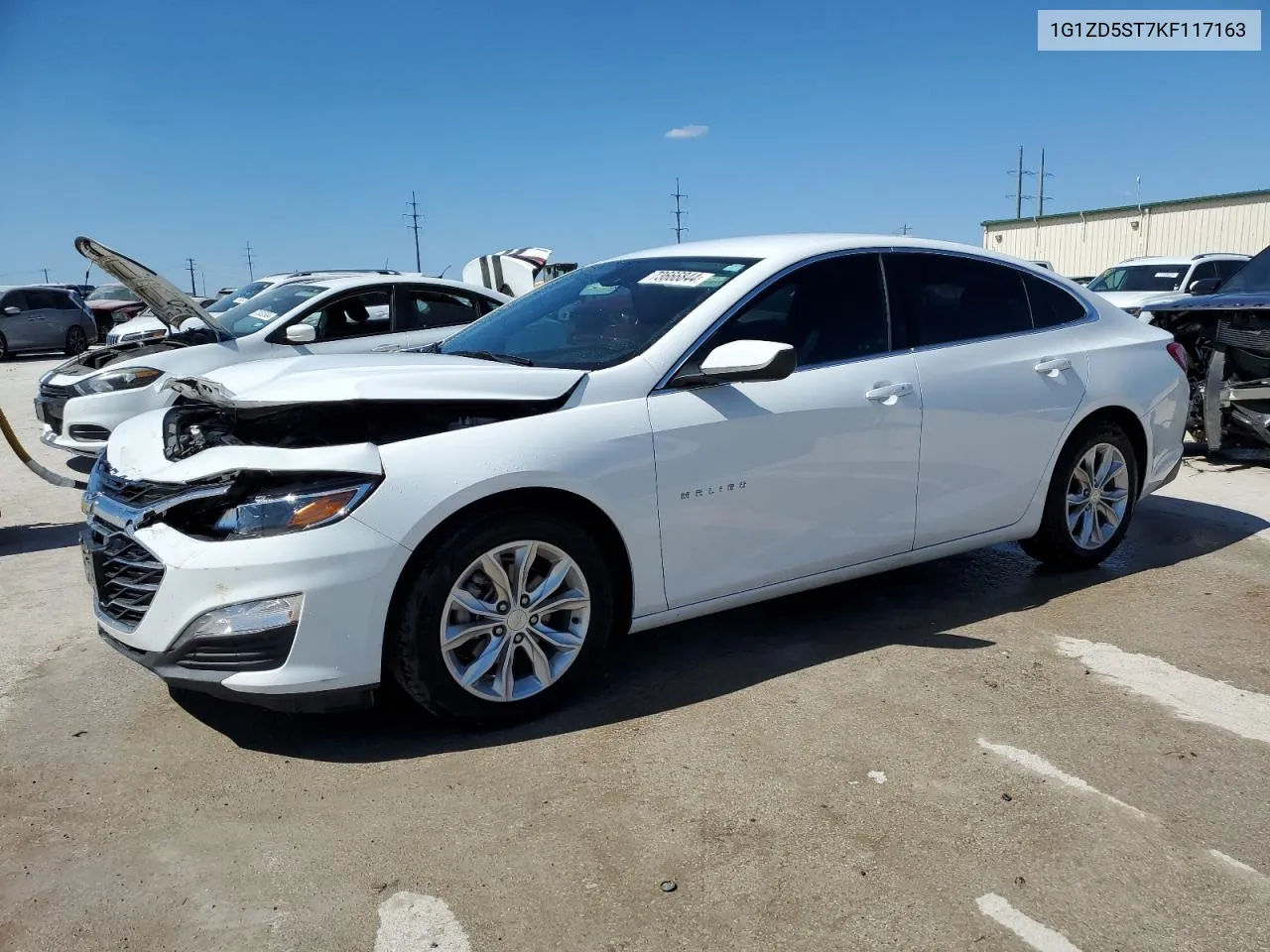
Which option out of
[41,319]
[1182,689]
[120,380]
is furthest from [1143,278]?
[41,319]

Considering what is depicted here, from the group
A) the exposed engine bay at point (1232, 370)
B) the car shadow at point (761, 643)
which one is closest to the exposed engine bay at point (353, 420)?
the car shadow at point (761, 643)

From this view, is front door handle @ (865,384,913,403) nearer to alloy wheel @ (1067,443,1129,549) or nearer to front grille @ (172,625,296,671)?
alloy wheel @ (1067,443,1129,549)

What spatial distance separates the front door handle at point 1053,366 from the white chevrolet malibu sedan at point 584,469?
0.04 feet

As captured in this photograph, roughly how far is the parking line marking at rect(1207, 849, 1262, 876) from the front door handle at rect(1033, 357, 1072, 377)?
8.07 feet

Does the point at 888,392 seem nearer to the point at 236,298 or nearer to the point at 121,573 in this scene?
the point at 121,573

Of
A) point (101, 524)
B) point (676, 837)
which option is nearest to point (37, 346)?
point (101, 524)

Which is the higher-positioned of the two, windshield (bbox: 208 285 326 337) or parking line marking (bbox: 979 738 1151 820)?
windshield (bbox: 208 285 326 337)

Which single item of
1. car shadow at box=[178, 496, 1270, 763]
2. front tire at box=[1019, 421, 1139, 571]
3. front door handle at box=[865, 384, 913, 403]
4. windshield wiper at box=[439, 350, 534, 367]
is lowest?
car shadow at box=[178, 496, 1270, 763]

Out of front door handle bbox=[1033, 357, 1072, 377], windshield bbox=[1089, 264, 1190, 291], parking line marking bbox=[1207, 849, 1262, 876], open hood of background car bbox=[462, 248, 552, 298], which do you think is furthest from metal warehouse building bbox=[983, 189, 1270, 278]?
parking line marking bbox=[1207, 849, 1262, 876]

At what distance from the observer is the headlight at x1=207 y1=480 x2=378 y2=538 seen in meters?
3.09

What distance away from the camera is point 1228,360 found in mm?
7707

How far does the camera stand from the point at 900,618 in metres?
4.55

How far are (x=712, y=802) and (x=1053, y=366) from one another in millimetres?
2802

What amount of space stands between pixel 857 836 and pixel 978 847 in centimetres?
31
